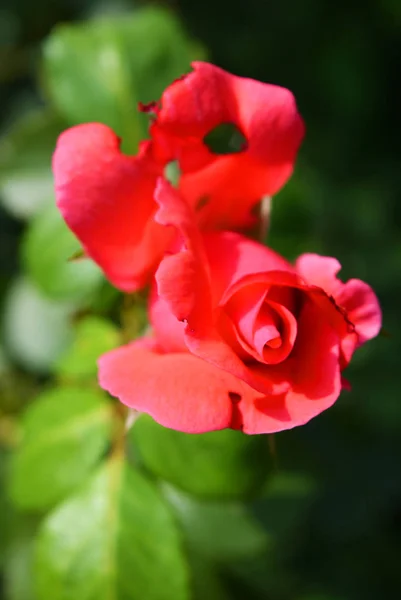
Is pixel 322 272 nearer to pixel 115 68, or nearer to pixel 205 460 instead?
pixel 205 460

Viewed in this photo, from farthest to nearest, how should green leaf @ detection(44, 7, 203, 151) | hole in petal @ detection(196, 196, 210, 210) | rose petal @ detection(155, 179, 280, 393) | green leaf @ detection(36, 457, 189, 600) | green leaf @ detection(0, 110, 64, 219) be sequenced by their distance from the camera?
green leaf @ detection(0, 110, 64, 219)
green leaf @ detection(44, 7, 203, 151)
green leaf @ detection(36, 457, 189, 600)
hole in petal @ detection(196, 196, 210, 210)
rose petal @ detection(155, 179, 280, 393)

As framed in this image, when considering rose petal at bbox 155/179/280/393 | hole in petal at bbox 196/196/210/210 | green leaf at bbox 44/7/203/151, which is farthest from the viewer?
green leaf at bbox 44/7/203/151

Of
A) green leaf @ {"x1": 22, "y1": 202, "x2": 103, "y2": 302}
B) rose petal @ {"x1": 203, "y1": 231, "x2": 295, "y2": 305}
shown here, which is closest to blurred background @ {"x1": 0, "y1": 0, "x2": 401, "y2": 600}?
green leaf @ {"x1": 22, "y1": 202, "x2": 103, "y2": 302}

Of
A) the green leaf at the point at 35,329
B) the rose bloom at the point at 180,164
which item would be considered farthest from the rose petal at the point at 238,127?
the green leaf at the point at 35,329

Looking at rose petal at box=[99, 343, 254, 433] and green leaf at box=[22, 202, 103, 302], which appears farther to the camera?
green leaf at box=[22, 202, 103, 302]

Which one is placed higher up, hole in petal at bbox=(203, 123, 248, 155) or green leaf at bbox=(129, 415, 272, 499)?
hole in petal at bbox=(203, 123, 248, 155)

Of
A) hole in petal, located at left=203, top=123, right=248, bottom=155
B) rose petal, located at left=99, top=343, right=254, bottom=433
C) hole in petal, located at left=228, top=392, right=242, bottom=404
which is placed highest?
rose petal, located at left=99, top=343, right=254, bottom=433

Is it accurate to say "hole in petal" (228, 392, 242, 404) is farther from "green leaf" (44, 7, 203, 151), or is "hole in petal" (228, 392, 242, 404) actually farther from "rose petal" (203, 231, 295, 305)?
"green leaf" (44, 7, 203, 151)

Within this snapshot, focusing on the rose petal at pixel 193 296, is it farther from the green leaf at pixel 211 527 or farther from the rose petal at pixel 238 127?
the green leaf at pixel 211 527
